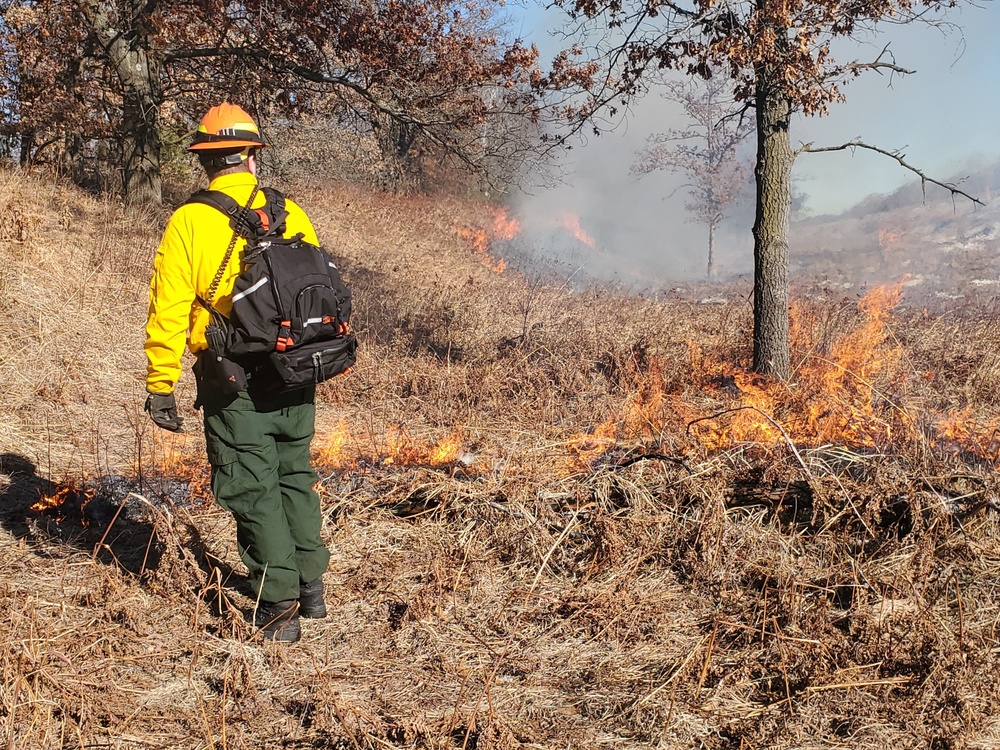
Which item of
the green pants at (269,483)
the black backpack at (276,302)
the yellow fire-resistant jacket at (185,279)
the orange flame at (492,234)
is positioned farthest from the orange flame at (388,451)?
the orange flame at (492,234)

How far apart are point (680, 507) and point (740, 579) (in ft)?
1.82

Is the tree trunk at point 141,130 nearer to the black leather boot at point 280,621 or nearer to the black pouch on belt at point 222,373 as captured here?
the black pouch on belt at point 222,373

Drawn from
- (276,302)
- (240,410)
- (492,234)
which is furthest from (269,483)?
(492,234)

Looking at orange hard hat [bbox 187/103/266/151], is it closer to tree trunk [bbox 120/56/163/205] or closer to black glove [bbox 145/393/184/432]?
black glove [bbox 145/393/184/432]

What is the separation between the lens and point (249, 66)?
37.7 feet

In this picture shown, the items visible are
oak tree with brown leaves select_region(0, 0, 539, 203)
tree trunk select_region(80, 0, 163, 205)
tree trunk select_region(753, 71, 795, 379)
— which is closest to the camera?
tree trunk select_region(753, 71, 795, 379)

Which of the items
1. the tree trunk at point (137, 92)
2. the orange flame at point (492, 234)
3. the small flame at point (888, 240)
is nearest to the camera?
the tree trunk at point (137, 92)

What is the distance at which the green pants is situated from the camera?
3.35m

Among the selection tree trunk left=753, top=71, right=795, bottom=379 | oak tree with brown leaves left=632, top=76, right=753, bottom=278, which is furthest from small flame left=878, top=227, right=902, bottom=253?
tree trunk left=753, top=71, right=795, bottom=379

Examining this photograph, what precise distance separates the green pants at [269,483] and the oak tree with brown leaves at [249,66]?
7.21 m

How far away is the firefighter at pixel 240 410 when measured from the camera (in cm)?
316

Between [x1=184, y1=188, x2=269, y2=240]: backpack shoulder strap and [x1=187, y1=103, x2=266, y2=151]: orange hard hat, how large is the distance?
0.63 ft

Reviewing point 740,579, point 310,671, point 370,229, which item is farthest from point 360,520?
point 370,229

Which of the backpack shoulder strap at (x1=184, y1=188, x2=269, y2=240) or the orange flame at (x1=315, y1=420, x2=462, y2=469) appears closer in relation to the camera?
the backpack shoulder strap at (x1=184, y1=188, x2=269, y2=240)
